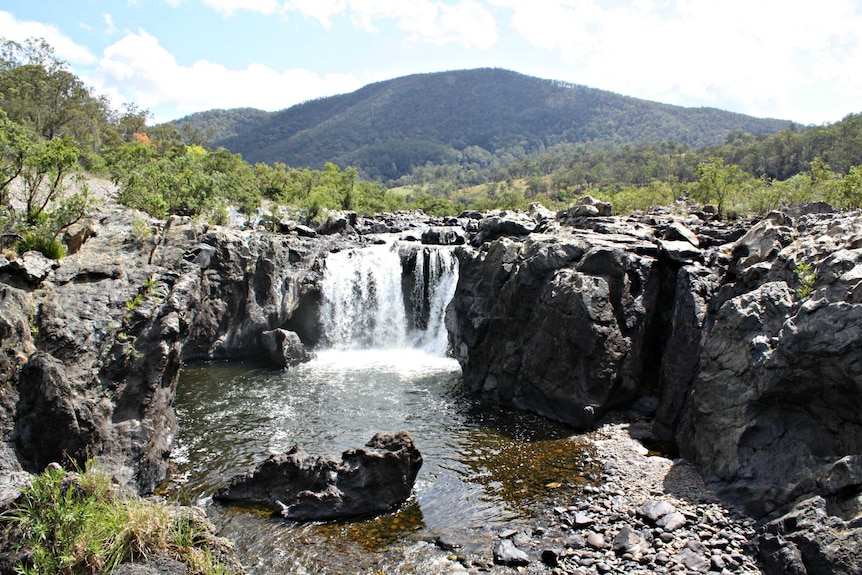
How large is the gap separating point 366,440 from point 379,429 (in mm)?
1142

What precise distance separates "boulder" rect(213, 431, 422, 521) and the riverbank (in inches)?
110

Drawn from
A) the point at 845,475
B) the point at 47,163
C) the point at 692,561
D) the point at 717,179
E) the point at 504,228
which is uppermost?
the point at 717,179

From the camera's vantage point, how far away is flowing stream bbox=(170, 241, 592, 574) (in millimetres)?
12953

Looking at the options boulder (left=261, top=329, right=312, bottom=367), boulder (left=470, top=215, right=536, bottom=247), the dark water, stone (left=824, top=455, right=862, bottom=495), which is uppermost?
boulder (left=470, top=215, right=536, bottom=247)

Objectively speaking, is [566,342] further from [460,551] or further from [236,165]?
[236,165]

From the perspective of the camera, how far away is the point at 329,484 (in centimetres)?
1428

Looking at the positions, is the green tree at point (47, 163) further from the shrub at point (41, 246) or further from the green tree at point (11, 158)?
the shrub at point (41, 246)

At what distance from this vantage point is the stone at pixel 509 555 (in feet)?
39.1

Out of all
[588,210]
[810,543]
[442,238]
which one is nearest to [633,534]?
[810,543]

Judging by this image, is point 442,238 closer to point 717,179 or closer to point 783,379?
point 717,179

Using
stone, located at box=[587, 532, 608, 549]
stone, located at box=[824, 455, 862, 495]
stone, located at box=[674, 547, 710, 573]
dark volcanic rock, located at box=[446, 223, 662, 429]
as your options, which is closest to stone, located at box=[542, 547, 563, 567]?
stone, located at box=[587, 532, 608, 549]

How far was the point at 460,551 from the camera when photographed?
12.5 m

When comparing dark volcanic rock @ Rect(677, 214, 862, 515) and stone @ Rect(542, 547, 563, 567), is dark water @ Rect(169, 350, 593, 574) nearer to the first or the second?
stone @ Rect(542, 547, 563, 567)

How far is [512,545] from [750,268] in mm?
11612
